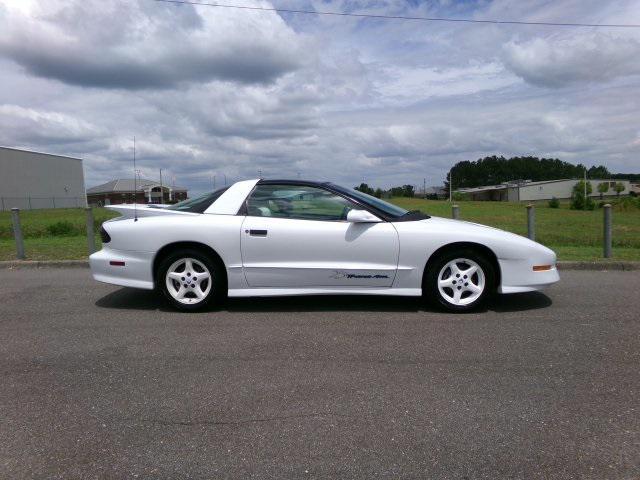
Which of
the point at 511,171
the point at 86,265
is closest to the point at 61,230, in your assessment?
the point at 86,265

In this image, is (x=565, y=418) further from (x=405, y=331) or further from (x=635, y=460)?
(x=405, y=331)

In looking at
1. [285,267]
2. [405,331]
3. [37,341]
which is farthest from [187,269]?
[405,331]

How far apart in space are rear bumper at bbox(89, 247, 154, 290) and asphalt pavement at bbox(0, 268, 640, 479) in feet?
1.09

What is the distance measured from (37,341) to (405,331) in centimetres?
323

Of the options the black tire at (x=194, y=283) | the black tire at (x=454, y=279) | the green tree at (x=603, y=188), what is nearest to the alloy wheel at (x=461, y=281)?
the black tire at (x=454, y=279)

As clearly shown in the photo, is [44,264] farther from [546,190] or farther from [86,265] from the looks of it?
[546,190]

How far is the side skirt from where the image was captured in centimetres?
548

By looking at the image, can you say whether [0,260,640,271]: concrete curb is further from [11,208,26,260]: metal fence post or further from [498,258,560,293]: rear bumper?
[498,258,560,293]: rear bumper

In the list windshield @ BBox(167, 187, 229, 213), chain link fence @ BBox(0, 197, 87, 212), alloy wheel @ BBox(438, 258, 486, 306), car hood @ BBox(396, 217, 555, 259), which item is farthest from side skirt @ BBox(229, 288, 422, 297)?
chain link fence @ BBox(0, 197, 87, 212)

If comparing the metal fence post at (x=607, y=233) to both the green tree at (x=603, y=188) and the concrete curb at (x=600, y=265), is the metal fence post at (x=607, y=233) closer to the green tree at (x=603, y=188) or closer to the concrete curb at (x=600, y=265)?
the concrete curb at (x=600, y=265)

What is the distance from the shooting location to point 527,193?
118750 mm

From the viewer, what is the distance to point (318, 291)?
18.1 ft

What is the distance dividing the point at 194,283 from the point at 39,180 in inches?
2791

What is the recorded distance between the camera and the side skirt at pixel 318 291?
5.48 meters
